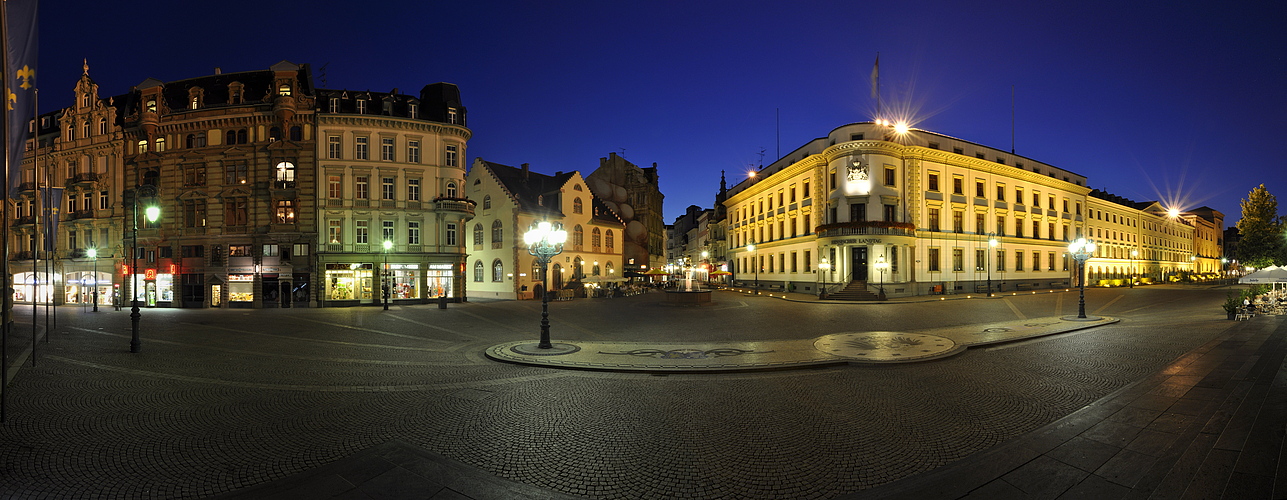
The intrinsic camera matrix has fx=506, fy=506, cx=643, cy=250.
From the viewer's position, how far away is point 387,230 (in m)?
35.7

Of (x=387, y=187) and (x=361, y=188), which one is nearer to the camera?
(x=361, y=188)

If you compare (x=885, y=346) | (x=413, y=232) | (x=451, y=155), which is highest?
(x=451, y=155)

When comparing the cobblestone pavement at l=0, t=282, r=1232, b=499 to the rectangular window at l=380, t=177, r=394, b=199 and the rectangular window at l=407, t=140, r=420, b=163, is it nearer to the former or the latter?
the rectangular window at l=380, t=177, r=394, b=199

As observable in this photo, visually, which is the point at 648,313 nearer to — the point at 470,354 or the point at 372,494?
the point at 470,354

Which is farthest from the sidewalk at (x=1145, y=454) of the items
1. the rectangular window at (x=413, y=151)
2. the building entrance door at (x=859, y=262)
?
the rectangular window at (x=413, y=151)

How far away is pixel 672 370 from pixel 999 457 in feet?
21.3

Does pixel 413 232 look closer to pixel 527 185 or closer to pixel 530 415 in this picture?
pixel 527 185

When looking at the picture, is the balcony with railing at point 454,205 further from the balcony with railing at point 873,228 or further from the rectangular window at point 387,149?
the balcony with railing at point 873,228

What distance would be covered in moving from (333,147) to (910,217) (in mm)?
44051

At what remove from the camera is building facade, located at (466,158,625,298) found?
42.3 m

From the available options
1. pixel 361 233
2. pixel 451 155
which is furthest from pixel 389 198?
pixel 451 155

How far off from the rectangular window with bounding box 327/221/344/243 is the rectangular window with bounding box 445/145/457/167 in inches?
326

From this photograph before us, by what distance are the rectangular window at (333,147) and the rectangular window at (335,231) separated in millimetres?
4537

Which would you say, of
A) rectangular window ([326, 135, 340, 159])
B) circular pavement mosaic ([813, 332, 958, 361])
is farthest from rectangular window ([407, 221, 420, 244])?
circular pavement mosaic ([813, 332, 958, 361])
